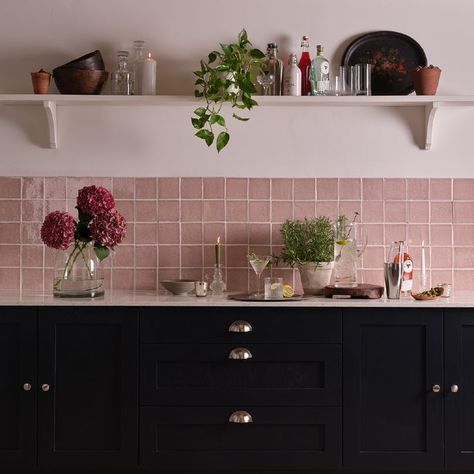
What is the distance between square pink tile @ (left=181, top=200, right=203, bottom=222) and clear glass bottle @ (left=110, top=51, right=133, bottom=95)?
0.57m

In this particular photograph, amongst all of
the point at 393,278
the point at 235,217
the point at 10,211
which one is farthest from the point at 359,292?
the point at 10,211

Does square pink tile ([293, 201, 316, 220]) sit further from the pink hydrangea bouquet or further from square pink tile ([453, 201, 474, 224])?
the pink hydrangea bouquet

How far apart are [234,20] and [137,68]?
19.9 inches

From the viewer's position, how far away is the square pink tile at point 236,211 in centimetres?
369

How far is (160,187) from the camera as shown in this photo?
12.1ft

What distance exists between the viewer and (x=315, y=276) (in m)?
3.46

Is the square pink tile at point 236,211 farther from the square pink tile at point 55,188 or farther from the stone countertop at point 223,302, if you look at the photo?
the square pink tile at point 55,188

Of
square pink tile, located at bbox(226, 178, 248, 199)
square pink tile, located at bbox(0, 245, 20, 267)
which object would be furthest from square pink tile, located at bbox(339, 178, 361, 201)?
square pink tile, located at bbox(0, 245, 20, 267)

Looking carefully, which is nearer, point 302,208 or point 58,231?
point 58,231
